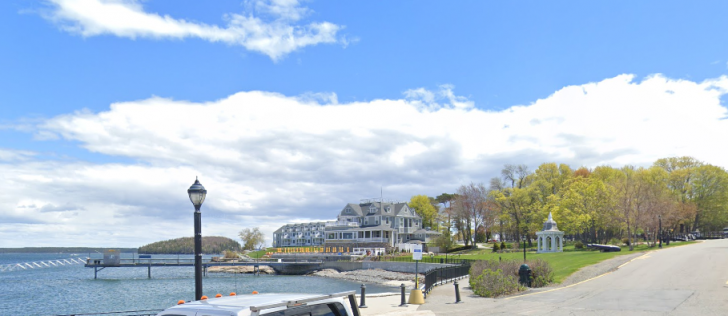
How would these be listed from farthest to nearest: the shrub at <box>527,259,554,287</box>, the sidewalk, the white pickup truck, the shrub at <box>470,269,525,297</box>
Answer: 1. the shrub at <box>527,259,554,287</box>
2. the shrub at <box>470,269,525,297</box>
3. the sidewalk
4. the white pickup truck

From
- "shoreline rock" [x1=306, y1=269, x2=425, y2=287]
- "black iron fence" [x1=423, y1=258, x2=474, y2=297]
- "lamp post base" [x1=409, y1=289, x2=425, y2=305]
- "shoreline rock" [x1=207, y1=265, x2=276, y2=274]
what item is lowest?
"shoreline rock" [x1=207, y1=265, x2=276, y2=274]

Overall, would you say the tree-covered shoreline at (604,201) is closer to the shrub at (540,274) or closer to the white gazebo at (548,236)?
the white gazebo at (548,236)

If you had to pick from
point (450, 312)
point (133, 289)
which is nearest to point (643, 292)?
point (450, 312)

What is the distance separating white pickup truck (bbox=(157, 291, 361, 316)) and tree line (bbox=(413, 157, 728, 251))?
6156 centimetres

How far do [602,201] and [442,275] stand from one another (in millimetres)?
43572

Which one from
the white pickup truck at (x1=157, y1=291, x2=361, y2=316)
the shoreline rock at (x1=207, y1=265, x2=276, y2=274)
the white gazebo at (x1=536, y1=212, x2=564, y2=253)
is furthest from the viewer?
the shoreline rock at (x1=207, y1=265, x2=276, y2=274)

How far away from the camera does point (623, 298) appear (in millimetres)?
21359

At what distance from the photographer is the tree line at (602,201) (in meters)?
64.9

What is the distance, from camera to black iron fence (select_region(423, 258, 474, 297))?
27477 mm

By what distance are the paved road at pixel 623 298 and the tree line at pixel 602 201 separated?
3518 centimetres

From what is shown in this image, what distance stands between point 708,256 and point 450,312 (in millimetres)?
28321

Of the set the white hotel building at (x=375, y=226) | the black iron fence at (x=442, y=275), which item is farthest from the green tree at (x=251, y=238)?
the black iron fence at (x=442, y=275)

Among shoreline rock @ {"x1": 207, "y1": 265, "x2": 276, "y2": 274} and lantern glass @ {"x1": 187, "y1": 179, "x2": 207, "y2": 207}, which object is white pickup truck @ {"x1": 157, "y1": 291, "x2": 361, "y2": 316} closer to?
lantern glass @ {"x1": 187, "y1": 179, "x2": 207, "y2": 207}

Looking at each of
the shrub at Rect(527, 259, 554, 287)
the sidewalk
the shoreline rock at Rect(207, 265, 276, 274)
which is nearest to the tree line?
the shoreline rock at Rect(207, 265, 276, 274)
